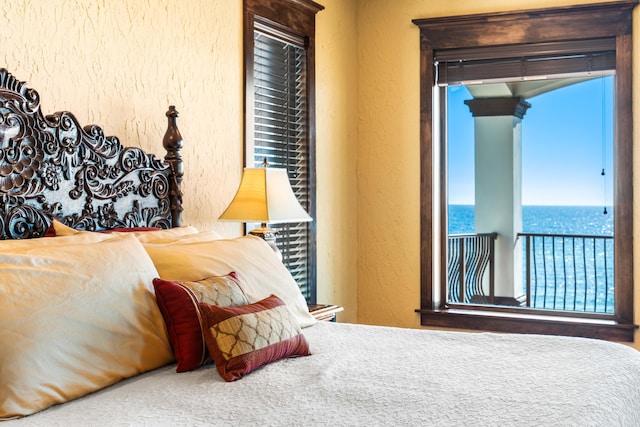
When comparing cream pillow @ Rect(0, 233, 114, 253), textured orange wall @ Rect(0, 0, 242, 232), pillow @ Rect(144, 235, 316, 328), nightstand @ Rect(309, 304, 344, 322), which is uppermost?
textured orange wall @ Rect(0, 0, 242, 232)

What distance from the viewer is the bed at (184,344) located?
1.59 m

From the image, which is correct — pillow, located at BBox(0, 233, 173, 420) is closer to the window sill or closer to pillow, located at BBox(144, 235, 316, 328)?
pillow, located at BBox(144, 235, 316, 328)

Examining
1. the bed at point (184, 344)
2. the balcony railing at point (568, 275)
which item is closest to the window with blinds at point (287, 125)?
the bed at point (184, 344)

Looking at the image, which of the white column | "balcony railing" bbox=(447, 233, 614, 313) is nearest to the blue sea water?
"balcony railing" bbox=(447, 233, 614, 313)

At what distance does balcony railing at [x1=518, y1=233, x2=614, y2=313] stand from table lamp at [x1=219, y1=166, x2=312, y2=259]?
319 cm

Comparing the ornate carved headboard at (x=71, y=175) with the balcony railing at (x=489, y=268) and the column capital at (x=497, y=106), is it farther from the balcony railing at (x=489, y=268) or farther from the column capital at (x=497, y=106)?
the column capital at (x=497, y=106)

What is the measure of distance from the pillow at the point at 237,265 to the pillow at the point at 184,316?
0.17m

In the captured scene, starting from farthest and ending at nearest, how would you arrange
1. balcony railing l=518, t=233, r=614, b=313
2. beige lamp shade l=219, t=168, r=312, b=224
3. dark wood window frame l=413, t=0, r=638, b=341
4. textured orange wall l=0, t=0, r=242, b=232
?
1. balcony railing l=518, t=233, r=614, b=313
2. dark wood window frame l=413, t=0, r=638, b=341
3. beige lamp shade l=219, t=168, r=312, b=224
4. textured orange wall l=0, t=0, r=242, b=232

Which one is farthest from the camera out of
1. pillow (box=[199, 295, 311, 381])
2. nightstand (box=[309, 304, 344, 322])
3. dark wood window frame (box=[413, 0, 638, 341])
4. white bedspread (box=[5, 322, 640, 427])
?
dark wood window frame (box=[413, 0, 638, 341])

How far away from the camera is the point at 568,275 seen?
805 centimetres

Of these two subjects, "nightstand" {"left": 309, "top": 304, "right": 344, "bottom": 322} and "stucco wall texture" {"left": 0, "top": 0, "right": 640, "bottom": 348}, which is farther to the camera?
"nightstand" {"left": 309, "top": 304, "right": 344, "bottom": 322}

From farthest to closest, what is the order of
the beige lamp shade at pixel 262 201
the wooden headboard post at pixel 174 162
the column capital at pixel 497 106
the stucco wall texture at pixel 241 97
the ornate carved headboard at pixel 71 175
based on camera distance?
1. the column capital at pixel 497 106
2. the beige lamp shade at pixel 262 201
3. the wooden headboard post at pixel 174 162
4. the stucco wall texture at pixel 241 97
5. the ornate carved headboard at pixel 71 175

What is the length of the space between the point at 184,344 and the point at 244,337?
7.2 inches

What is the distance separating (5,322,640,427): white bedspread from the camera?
61.1 inches
